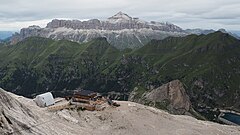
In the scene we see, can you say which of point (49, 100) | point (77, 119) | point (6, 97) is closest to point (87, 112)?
point (77, 119)

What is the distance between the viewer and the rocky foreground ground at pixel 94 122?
202 ft

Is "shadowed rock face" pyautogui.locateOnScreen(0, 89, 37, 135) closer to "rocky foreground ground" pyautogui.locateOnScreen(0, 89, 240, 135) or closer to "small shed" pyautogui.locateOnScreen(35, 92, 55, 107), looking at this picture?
"rocky foreground ground" pyautogui.locateOnScreen(0, 89, 240, 135)

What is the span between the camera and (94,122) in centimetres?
8319

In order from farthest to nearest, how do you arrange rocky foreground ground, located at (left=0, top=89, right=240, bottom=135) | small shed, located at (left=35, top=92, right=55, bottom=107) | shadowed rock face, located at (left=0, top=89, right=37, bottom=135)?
small shed, located at (left=35, top=92, right=55, bottom=107), rocky foreground ground, located at (left=0, top=89, right=240, bottom=135), shadowed rock face, located at (left=0, top=89, right=37, bottom=135)

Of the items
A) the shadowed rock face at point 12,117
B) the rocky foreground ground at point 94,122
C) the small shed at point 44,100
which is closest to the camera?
the shadowed rock face at point 12,117

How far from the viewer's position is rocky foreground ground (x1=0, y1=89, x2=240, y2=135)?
61600 millimetres

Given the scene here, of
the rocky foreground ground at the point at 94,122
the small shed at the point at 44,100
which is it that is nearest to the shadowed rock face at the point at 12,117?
the rocky foreground ground at the point at 94,122

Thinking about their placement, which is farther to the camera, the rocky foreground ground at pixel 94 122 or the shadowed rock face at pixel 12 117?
the rocky foreground ground at pixel 94 122

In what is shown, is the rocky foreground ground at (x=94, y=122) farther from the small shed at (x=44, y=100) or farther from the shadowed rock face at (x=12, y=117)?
the small shed at (x=44, y=100)

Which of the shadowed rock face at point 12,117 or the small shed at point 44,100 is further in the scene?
the small shed at point 44,100

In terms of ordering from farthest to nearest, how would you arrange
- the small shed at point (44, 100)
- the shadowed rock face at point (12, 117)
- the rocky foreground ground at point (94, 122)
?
the small shed at point (44, 100) < the rocky foreground ground at point (94, 122) < the shadowed rock face at point (12, 117)

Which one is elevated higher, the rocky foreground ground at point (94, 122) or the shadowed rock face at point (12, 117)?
the shadowed rock face at point (12, 117)

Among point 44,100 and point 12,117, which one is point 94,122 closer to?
point 44,100

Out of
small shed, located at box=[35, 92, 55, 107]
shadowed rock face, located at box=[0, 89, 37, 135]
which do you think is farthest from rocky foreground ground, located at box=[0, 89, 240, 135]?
small shed, located at box=[35, 92, 55, 107]
